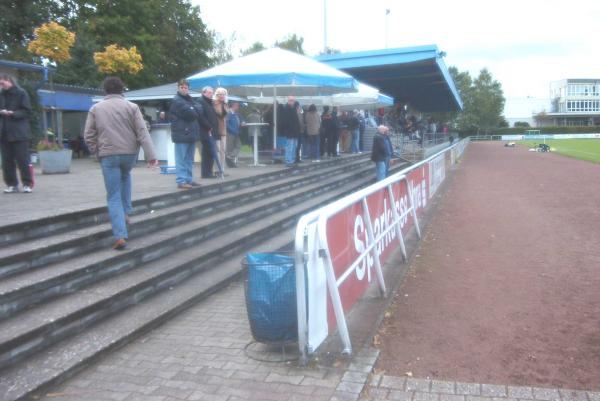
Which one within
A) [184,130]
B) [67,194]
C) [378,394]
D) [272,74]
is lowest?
[378,394]

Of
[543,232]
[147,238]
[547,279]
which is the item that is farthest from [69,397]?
[543,232]

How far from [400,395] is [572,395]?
3.92ft

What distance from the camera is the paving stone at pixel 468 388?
3.83 m

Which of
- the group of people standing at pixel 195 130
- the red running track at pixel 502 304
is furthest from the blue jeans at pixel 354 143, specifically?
the group of people standing at pixel 195 130

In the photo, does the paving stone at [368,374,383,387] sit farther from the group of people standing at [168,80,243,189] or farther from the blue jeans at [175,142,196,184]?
the blue jeans at [175,142,196,184]

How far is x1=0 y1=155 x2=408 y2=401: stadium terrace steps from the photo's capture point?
4.09 metres

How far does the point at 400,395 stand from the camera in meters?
3.82

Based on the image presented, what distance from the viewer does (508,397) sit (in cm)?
375

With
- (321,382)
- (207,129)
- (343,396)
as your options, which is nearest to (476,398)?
(343,396)

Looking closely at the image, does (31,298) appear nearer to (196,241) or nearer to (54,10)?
(196,241)

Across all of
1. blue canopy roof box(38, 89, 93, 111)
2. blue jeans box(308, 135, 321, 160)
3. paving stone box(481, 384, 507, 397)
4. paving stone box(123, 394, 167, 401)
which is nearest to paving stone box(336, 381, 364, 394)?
paving stone box(481, 384, 507, 397)

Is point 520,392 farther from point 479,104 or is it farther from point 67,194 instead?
point 479,104

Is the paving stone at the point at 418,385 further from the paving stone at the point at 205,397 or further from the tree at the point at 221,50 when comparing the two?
the tree at the point at 221,50

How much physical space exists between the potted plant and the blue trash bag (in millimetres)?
8959
